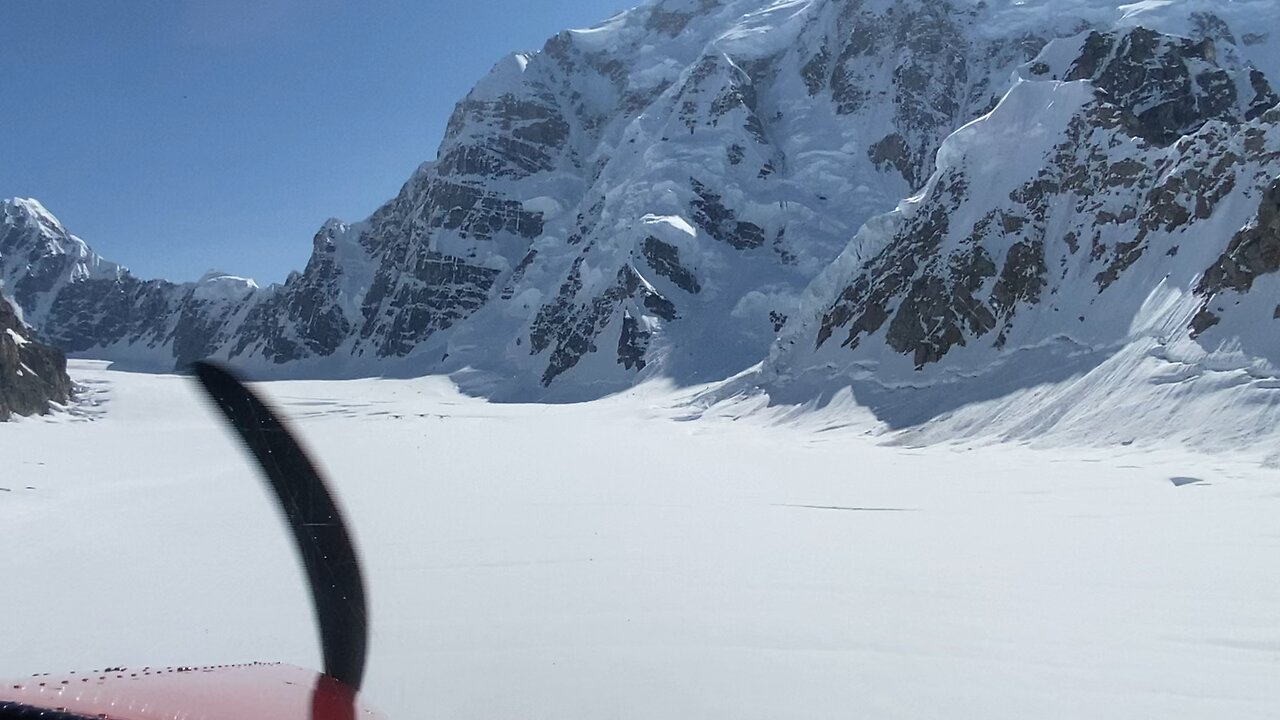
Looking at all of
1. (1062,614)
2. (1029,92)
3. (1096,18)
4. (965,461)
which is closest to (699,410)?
(1029,92)

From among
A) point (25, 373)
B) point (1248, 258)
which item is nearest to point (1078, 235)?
point (1248, 258)

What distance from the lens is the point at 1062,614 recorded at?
21.9 ft

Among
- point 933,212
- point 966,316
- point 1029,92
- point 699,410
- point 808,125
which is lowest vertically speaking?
point 699,410

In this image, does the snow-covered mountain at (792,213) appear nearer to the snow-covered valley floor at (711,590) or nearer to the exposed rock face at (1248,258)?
the exposed rock face at (1248,258)

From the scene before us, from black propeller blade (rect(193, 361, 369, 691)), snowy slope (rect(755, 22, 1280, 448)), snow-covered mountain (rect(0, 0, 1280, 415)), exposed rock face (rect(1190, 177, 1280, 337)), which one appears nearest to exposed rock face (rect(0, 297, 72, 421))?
snow-covered mountain (rect(0, 0, 1280, 415))

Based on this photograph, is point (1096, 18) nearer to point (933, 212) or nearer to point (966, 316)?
point (933, 212)

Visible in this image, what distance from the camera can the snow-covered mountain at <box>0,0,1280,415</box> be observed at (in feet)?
104

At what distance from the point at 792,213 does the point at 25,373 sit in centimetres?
6865

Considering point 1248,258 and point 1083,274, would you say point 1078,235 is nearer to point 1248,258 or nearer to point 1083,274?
point 1083,274

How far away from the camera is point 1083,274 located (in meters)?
31.6

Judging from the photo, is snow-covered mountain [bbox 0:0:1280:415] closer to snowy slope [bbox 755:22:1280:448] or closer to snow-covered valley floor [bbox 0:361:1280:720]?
snowy slope [bbox 755:22:1280:448]

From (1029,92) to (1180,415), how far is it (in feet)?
76.7

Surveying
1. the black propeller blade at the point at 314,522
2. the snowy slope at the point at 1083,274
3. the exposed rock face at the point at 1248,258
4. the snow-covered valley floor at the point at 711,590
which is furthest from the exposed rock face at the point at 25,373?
the exposed rock face at the point at 1248,258

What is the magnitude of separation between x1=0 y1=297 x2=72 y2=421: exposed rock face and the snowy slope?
108ft
